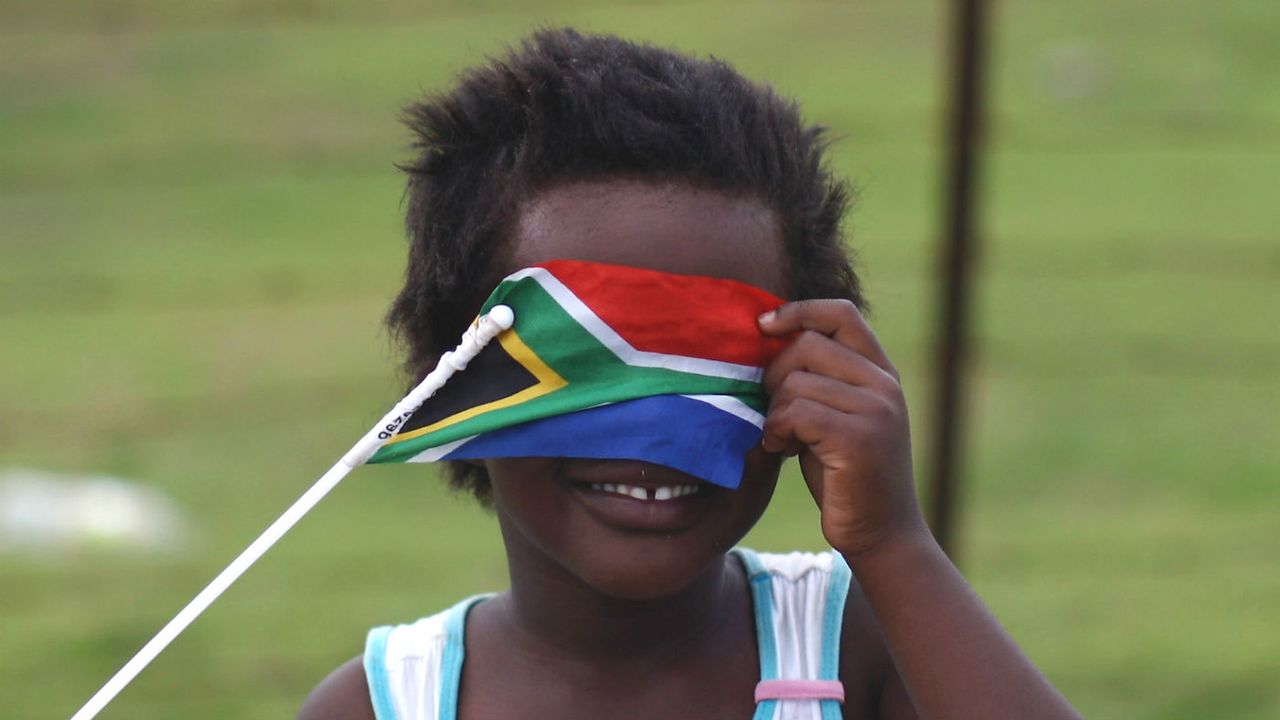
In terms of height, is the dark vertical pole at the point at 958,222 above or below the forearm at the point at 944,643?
above

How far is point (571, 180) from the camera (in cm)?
192

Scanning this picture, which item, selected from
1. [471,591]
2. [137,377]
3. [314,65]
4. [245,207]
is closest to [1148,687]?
[471,591]

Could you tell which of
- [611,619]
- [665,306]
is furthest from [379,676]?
[665,306]

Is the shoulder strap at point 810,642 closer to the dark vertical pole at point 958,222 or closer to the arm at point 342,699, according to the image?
the arm at point 342,699

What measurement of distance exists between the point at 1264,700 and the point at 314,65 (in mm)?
6631

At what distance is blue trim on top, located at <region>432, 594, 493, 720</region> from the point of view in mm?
2127

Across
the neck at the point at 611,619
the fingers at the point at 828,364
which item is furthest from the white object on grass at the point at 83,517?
the fingers at the point at 828,364

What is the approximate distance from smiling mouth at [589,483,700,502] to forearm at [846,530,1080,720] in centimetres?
20

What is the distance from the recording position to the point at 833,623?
6.96ft

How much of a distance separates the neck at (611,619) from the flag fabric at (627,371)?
0.26 m

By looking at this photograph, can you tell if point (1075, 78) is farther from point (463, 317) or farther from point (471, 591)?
point (463, 317)

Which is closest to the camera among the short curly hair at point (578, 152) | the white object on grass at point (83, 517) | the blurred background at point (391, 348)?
the short curly hair at point (578, 152)

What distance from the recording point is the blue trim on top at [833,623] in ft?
6.77

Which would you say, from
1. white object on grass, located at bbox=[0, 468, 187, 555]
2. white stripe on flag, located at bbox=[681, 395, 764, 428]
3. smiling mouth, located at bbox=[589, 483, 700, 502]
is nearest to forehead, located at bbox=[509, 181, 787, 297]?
white stripe on flag, located at bbox=[681, 395, 764, 428]
